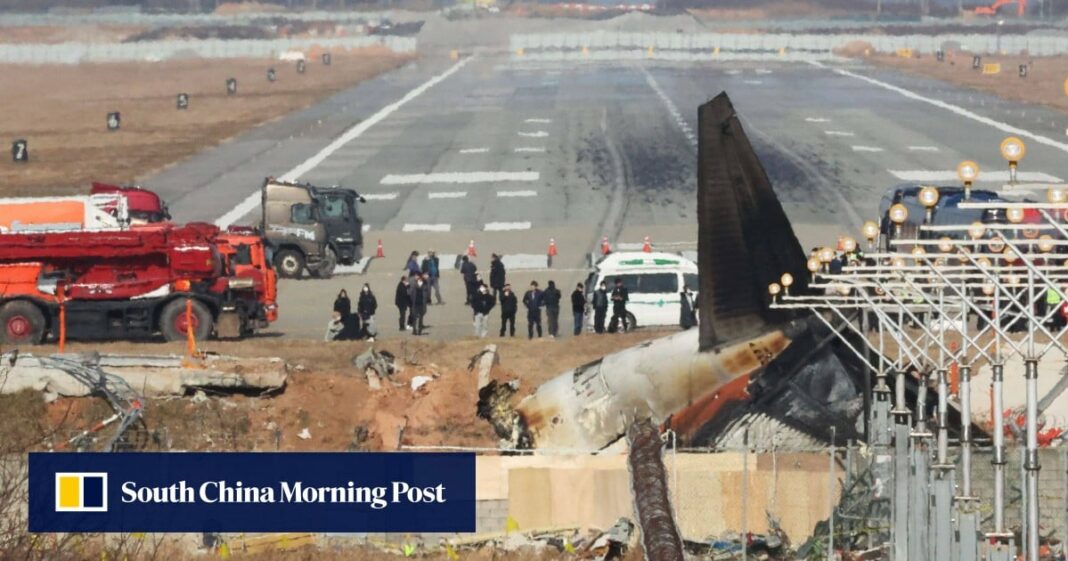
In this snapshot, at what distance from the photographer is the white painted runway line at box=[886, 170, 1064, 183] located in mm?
87188

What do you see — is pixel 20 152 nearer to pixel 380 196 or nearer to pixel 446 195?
pixel 380 196

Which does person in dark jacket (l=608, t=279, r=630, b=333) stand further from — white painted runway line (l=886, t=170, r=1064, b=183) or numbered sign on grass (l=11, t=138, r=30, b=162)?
numbered sign on grass (l=11, t=138, r=30, b=162)

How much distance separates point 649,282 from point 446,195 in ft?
115

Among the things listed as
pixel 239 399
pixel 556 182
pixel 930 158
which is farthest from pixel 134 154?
pixel 239 399

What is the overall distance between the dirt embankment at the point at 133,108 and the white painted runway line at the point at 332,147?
6480mm

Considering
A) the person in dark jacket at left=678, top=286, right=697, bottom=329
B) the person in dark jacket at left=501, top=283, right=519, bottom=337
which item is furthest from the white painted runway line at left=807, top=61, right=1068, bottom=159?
the person in dark jacket at left=501, top=283, right=519, bottom=337

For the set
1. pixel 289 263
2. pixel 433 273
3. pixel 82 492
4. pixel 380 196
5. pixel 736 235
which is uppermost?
pixel 736 235

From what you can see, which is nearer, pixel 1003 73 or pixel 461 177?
pixel 461 177

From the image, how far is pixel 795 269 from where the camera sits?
36.0m

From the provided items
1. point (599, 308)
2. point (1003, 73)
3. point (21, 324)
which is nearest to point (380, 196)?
point (599, 308)

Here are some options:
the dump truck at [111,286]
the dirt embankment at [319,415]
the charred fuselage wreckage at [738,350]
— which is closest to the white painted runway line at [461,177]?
the dump truck at [111,286]

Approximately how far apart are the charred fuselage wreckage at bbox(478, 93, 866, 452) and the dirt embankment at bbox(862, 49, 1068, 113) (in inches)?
3556

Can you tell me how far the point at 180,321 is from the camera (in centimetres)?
5262

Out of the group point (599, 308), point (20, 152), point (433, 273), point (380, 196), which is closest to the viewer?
point (599, 308)
